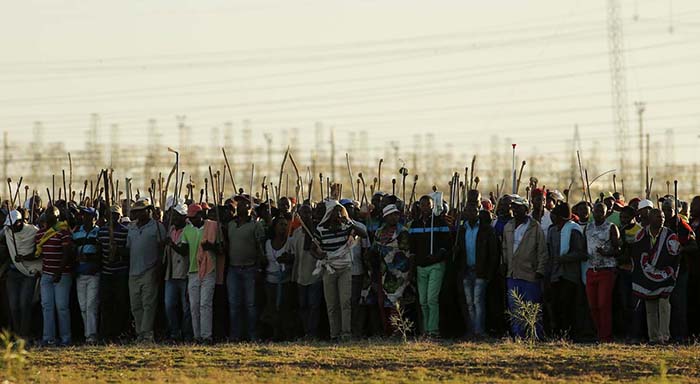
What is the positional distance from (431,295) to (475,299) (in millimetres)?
666

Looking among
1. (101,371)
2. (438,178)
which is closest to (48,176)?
(438,178)

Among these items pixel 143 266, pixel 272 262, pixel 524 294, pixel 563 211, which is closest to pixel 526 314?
pixel 524 294

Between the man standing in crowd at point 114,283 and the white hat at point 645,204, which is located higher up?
the white hat at point 645,204

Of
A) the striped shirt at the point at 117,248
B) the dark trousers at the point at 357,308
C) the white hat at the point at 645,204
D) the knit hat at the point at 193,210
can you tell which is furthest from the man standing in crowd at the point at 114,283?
the white hat at the point at 645,204

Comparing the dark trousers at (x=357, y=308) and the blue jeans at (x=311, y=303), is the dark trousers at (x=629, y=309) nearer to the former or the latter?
the dark trousers at (x=357, y=308)

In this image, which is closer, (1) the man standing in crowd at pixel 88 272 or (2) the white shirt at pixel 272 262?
(2) the white shirt at pixel 272 262

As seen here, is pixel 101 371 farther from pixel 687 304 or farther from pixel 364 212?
pixel 687 304

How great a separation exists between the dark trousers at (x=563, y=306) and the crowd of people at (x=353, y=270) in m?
0.02

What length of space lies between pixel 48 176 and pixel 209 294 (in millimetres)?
65009

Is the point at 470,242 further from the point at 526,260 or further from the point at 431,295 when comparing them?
the point at 431,295

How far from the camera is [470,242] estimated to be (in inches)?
814

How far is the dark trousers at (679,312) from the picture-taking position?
65.5 ft

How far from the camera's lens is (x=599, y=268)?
20312 millimetres

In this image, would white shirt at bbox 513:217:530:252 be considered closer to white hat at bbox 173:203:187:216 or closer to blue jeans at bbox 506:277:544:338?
blue jeans at bbox 506:277:544:338
